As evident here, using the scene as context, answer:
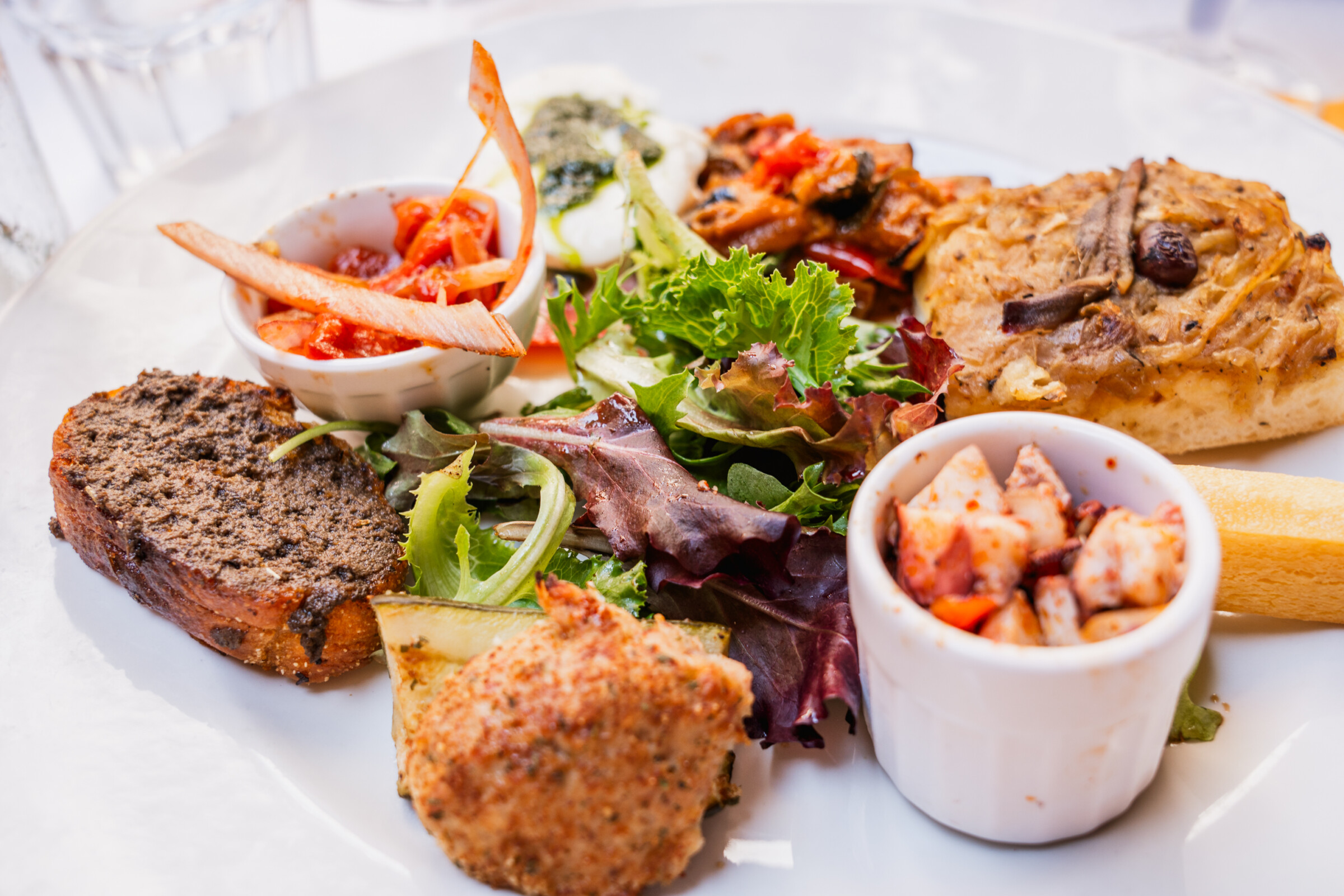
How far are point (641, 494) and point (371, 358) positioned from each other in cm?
95

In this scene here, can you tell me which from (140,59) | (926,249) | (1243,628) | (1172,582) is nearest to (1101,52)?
(926,249)

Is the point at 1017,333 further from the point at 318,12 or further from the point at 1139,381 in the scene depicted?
the point at 318,12

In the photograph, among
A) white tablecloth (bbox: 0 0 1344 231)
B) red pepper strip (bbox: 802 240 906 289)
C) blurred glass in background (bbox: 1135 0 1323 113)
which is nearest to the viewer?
red pepper strip (bbox: 802 240 906 289)

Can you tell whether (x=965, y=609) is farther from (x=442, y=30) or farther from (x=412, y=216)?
(x=442, y=30)

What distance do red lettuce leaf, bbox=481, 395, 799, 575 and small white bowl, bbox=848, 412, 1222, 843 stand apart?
1.52 feet

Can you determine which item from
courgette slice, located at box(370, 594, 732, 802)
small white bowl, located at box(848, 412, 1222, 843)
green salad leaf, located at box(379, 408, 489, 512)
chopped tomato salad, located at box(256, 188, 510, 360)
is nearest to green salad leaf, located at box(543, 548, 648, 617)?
courgette slice, located at box(370, 594, 732, 802)

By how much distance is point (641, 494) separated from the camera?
284 centimetres

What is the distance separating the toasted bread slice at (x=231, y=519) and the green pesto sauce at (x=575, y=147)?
4.83 ft

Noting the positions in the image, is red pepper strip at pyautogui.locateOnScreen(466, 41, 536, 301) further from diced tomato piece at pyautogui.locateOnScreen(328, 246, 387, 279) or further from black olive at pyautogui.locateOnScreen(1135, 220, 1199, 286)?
black olive at pyautogui.locateOnScreen(1135, 220, 1199, 286)

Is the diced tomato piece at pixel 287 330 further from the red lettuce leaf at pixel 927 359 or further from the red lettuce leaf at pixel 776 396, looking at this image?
the red lettuce leaf at pixel 927 359

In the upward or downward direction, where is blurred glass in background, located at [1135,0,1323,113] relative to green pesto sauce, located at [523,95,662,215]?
upward

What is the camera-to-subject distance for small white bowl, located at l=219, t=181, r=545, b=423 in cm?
302

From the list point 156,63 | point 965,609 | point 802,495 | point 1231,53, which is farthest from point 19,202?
point 1231,53

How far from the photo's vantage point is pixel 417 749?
83.5 inches
